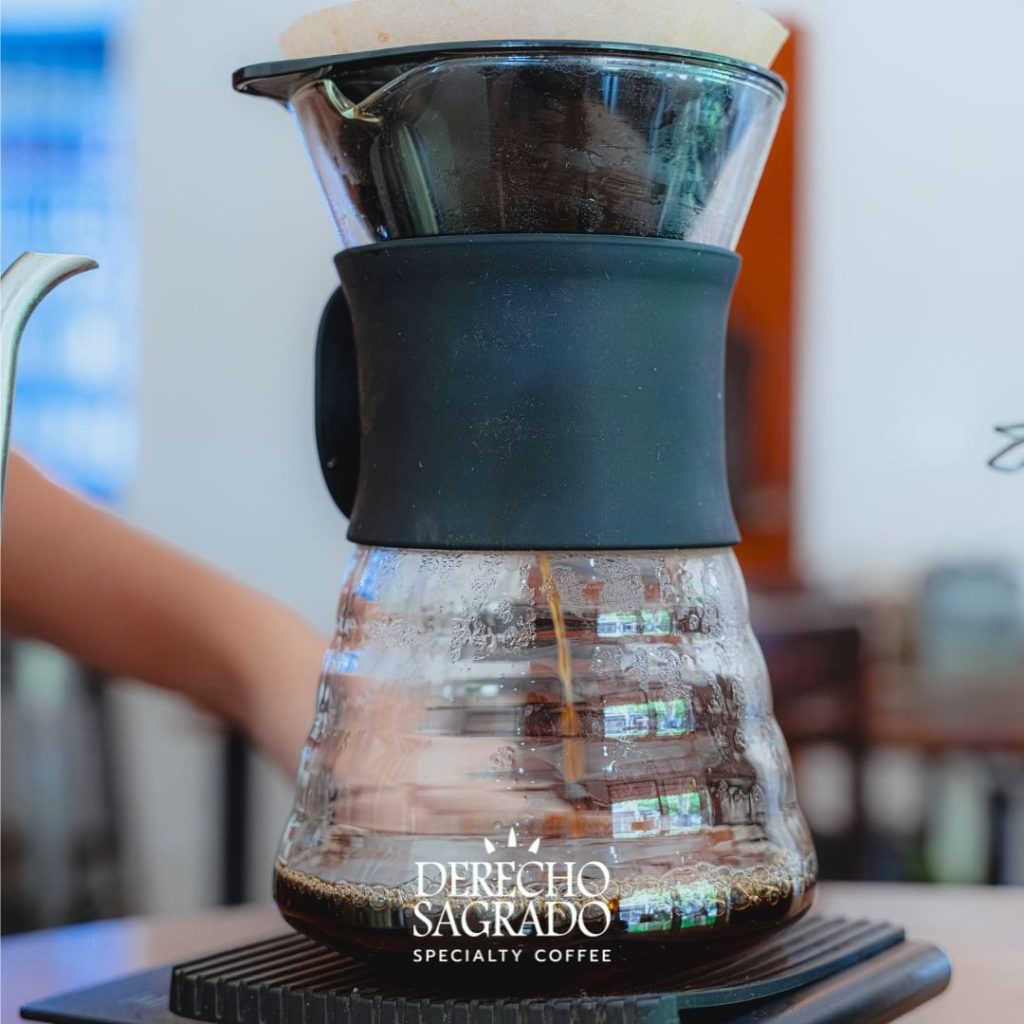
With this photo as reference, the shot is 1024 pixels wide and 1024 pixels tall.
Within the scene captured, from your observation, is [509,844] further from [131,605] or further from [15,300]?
[131,605]

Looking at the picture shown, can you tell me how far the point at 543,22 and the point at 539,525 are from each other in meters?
0.16

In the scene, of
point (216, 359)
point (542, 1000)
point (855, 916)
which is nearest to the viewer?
point (542, 1000)

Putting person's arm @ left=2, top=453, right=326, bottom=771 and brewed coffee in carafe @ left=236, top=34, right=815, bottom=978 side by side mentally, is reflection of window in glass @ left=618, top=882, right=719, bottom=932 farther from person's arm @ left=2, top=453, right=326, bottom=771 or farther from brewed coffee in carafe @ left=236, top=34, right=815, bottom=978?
person's arm @ left=2, top=453, right=326, bottom=771

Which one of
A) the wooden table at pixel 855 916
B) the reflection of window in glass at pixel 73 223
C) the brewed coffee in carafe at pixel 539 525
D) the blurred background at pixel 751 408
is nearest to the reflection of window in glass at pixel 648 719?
the brewed coffee in carafe at pixel 539 525

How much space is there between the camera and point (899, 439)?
11.4 ft

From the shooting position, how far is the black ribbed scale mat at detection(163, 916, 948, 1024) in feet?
1.54

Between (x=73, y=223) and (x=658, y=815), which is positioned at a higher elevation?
(x=73, y=223)

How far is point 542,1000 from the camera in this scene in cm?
48

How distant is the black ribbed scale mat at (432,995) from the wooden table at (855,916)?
34 mm

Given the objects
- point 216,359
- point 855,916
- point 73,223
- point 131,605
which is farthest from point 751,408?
point 855,916

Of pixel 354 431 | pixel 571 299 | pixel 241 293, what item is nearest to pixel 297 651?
pixel 354 431

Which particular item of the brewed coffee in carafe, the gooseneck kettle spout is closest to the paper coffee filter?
the brewed coffee in carafe

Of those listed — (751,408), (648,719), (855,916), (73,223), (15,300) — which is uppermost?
(73,223)

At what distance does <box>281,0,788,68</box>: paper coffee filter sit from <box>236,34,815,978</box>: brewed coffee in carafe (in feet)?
0.07
